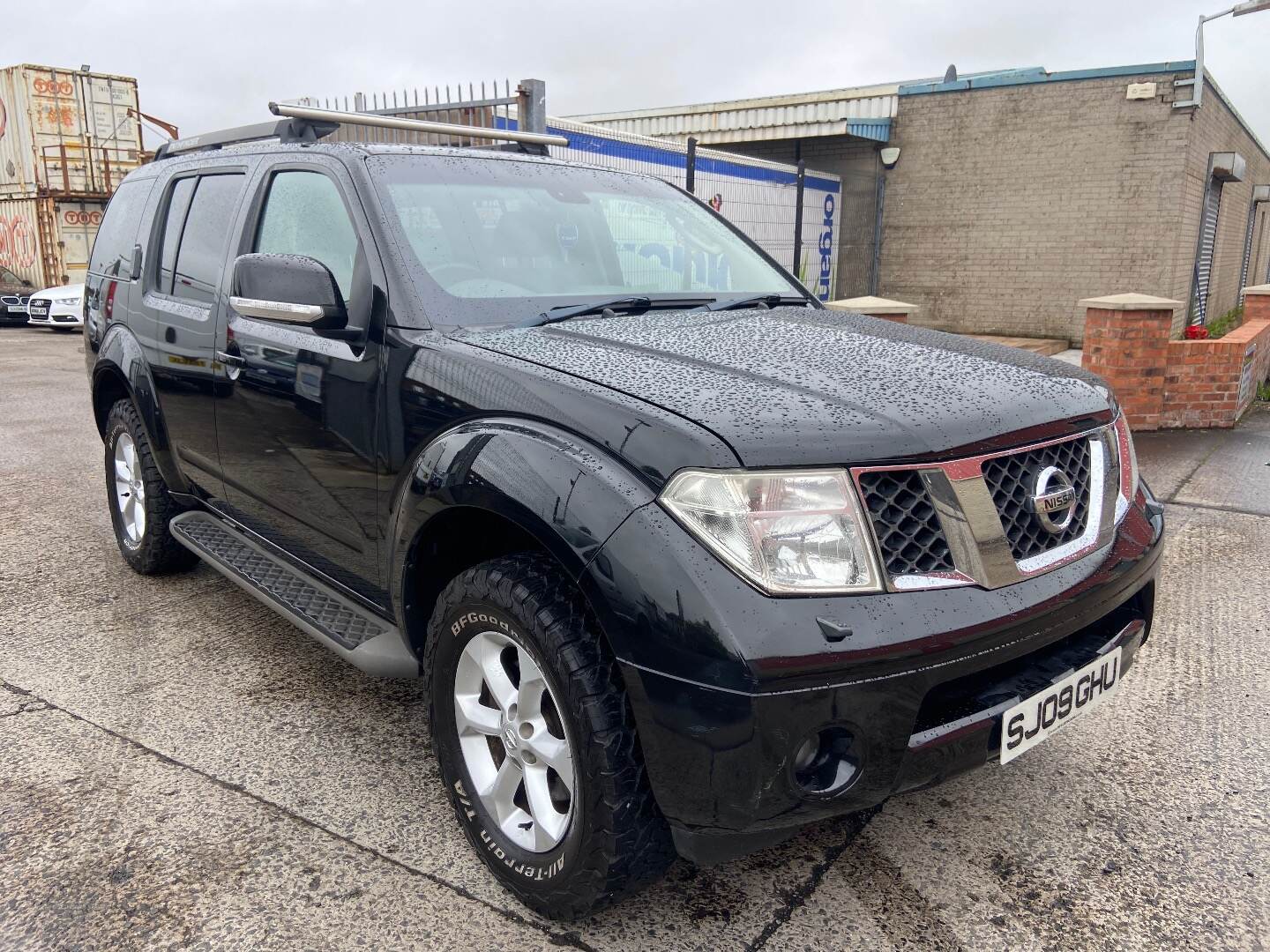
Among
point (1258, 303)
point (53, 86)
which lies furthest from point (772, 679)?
point (53, 86)

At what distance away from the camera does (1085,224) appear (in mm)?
13492

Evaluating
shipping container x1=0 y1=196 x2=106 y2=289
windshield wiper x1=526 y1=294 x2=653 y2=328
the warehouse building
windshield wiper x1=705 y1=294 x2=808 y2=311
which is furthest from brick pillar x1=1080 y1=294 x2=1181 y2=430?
shipping container x1=0 y1=196 x2=106 y2=289

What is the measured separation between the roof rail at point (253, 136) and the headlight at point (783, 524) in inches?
88.1

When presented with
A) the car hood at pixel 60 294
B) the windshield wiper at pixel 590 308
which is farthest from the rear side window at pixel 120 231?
the car hood at pixel 60 294

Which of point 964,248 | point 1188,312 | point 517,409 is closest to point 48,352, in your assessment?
point 964,248

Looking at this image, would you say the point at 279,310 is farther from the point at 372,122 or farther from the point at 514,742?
the point at 514,742

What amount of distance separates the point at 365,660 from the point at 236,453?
3.65 ft

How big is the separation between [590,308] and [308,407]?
2.88 ft

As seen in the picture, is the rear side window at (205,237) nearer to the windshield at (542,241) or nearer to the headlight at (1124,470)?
the windshield at (542,241)

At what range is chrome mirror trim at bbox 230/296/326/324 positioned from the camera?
2.59 metres

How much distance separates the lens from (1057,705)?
211 cm

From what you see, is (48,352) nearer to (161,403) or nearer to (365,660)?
(161,403)

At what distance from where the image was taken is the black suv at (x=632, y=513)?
1799mm

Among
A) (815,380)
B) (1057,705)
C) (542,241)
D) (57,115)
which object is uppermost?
(57,115)
